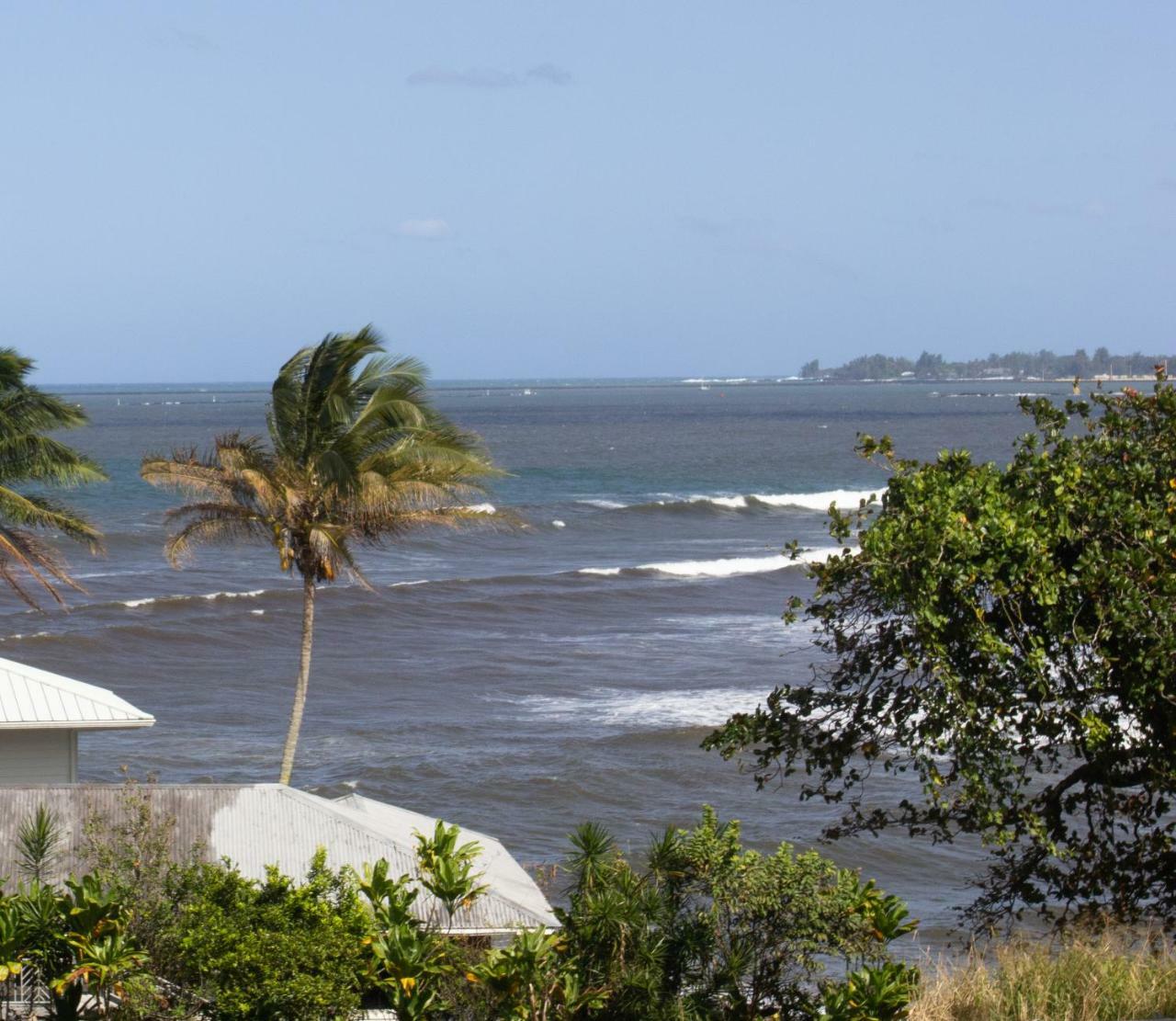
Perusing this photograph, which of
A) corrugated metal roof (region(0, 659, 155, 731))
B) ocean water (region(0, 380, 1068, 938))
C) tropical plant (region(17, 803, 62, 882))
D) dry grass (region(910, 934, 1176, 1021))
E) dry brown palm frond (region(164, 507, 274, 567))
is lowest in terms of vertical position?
ocean water (region(0, 380, 1068, 938))

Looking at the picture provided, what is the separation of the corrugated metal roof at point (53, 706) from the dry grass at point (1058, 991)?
7.12 m

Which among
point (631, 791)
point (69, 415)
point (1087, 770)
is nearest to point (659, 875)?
point (1087, 770)

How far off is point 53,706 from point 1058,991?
8.35 metres

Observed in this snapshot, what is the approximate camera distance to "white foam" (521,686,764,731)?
1026 inches

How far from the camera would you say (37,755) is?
13094mm

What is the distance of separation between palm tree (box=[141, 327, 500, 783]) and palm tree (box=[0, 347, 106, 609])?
5.16 feet

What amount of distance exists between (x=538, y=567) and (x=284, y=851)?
129ft

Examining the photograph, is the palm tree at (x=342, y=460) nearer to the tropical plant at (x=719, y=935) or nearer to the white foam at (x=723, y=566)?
the tropical plant at (x=719, y=935)

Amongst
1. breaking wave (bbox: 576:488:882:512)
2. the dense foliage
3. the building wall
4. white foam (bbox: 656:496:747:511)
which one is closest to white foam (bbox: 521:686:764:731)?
the building wall

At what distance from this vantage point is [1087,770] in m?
9.42

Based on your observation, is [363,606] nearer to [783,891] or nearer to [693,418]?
[783,891]

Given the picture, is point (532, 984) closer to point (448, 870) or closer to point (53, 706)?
point (448, 870)

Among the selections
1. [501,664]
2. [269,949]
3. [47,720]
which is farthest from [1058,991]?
[501,664]

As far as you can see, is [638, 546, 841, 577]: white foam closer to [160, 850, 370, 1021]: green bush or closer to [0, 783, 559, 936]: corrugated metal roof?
[0, 783, 559, 936]: corrugated metal roof
